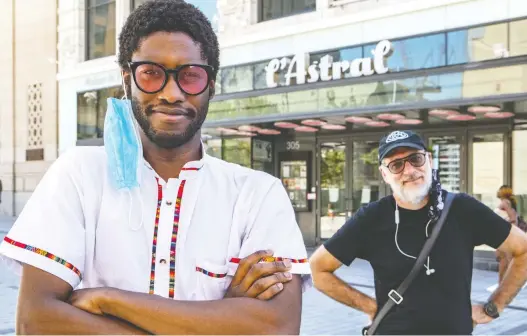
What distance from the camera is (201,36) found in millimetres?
1911

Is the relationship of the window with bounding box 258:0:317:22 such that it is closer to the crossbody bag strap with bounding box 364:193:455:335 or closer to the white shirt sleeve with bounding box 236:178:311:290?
the crossbody bag strap with bounding box 364:193:455:335

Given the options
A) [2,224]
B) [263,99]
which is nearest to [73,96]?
[2,224]

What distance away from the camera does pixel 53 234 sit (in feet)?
5.56

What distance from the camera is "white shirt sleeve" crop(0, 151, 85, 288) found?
168 centimetres

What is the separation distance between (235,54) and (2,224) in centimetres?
1114

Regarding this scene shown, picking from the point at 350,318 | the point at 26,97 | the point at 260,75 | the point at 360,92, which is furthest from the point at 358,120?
the point at 26,97

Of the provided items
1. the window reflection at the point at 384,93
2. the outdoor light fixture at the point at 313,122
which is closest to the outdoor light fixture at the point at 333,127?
the outdoor light fixture at the point at 313,122

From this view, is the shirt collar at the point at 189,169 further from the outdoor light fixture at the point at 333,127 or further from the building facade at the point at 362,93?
the outdoor light fixture at the point at 333,127

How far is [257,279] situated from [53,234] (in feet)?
1.99

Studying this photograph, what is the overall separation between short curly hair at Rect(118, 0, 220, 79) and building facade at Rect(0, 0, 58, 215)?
860 inches

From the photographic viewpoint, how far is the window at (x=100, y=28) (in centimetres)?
2058

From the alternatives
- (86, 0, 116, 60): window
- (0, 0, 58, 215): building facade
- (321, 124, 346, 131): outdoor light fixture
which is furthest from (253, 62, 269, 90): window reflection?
(0, 0, 58, 215): building facade

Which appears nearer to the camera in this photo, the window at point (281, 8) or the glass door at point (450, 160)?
the glass door at point (450, 160)

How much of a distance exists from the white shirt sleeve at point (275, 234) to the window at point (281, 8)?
13.2 meters
